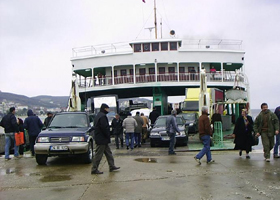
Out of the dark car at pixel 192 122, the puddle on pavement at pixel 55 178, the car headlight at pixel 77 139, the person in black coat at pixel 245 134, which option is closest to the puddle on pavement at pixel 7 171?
the puddle on pavement at pixel 55 178

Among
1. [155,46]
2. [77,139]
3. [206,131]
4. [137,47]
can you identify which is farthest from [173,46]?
[77,139]

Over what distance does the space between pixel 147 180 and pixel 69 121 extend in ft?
13.7

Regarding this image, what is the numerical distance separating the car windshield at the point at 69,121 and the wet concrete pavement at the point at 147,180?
3.84ft

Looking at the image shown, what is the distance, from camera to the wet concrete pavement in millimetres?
5902

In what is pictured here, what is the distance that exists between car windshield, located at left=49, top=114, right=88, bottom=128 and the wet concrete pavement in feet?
3.84

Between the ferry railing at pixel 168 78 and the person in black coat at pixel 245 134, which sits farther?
the ferry railing at pixel 168 78

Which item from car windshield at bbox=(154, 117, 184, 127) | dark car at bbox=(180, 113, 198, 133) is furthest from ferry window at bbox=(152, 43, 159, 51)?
car windshield at bbox=(154, 117, 184, 127)

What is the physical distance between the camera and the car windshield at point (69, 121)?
10109 mm

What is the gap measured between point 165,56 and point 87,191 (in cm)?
2543

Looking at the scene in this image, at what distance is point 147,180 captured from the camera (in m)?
7.08

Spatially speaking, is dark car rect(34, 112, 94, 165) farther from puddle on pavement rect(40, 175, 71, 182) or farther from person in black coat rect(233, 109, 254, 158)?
person in black coat rect(233, 109, 254, 158)

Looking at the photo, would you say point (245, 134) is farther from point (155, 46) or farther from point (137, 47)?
point (137, 47)

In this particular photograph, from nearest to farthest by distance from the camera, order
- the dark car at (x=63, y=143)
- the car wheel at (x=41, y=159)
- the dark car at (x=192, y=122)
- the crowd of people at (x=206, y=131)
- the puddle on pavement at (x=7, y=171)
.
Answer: the crowd of people at (x=206, y=131) < the puddle on pavement at (x=7, y=171) < the dark car at (x=63, y=143) < the car wheel at (x=41, y=159) < the dark car at (x=192, y=122)

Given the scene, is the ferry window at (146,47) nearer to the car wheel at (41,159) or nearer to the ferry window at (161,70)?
the ferry window at (161,70)
